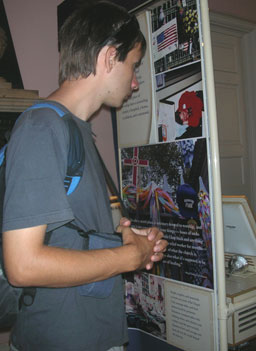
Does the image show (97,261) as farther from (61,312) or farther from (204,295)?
(204,295)

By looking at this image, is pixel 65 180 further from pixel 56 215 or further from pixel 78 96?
pixel 78 96

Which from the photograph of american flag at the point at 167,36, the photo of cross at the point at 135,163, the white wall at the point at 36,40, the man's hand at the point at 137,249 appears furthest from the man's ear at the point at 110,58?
the white wall at the point at 36,40

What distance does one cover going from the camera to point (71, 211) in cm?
65

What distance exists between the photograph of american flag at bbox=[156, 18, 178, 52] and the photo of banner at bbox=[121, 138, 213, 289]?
46cm

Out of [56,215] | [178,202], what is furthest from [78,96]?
[178,202]

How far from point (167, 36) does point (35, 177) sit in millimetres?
1120

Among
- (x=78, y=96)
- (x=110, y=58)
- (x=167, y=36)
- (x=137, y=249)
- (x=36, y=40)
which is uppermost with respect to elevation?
(x=36, y=40)

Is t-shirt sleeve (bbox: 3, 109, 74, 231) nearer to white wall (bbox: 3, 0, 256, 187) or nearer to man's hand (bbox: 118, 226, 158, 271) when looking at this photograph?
man's hand (bbox: 118, 226, 158, 271)

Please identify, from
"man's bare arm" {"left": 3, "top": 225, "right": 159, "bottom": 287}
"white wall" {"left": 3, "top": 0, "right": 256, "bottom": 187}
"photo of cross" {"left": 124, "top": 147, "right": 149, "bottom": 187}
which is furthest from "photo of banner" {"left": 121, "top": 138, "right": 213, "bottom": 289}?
"white wall" {"left": 3, "top": 0, "right": 256, "bottom": 187}

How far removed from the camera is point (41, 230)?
615 mm

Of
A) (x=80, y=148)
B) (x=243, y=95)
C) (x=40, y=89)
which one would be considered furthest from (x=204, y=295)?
(x=243, y=95)

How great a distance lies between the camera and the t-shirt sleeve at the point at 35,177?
60 centimetres

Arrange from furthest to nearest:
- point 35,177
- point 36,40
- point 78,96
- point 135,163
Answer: point 36,40
point 135,163
point 78,96
point 35,177

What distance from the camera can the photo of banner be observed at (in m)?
1.32
